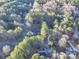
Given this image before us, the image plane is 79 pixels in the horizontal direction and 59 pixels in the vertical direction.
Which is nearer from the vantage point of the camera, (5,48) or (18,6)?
(5,48)

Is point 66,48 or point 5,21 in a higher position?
point 5,21

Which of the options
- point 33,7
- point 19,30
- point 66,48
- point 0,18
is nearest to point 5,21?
point 0,18

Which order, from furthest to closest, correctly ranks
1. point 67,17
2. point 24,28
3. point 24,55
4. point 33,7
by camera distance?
point 33,7, point 67,17, point 24,28, point 24,55

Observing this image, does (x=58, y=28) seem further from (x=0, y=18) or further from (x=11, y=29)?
(x=0, y=18)

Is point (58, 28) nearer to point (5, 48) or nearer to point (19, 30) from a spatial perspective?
point (19, 30)

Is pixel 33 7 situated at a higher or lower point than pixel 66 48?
higher

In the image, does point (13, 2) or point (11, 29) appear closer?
point (11, 29)

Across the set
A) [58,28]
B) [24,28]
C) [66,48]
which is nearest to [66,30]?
[58,28]

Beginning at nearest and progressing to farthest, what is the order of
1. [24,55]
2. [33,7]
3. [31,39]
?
[24,55]
[31,39]
[33,7]

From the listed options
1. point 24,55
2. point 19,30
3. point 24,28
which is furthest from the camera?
point 24,28
